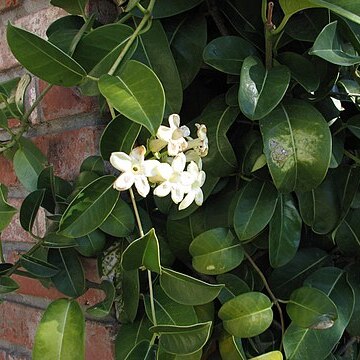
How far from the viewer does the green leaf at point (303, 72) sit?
22.9 inches

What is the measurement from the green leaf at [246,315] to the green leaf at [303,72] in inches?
9.9

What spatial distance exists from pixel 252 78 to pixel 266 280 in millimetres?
287

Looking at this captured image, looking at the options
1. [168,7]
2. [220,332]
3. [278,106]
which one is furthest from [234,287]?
[168,7]

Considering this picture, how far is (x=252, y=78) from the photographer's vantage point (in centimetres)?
57

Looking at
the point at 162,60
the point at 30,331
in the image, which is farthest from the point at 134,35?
the point at 30,331

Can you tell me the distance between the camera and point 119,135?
0.54 m

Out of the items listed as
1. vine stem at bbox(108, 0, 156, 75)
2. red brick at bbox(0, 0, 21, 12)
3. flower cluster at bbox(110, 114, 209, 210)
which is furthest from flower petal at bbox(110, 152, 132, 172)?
red brick at bbox(0, 0, 21, 12)

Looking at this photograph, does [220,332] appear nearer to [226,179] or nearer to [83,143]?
[226,179]

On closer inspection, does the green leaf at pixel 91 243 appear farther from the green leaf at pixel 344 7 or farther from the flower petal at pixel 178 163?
the green leaf at pixel 344 7

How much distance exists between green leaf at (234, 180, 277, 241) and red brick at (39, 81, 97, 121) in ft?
0.78

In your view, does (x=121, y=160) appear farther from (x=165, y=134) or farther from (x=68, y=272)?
(x=68, y=272)

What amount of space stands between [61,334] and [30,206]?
0.51 ft

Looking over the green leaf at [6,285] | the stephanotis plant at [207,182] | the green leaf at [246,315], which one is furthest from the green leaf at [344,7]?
the green leaf at [6,285]

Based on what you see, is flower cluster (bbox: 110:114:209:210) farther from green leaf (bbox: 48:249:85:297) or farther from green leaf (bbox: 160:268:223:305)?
green leaf (bbox: 48:249:85:297)
